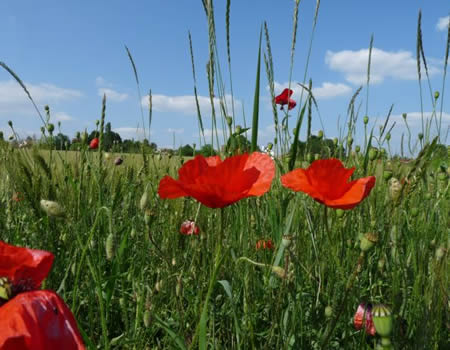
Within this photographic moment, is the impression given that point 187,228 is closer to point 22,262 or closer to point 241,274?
point 241,274

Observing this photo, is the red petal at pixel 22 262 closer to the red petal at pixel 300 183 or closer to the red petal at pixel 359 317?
the red petal at pixel 300 183

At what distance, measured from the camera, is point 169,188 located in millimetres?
954

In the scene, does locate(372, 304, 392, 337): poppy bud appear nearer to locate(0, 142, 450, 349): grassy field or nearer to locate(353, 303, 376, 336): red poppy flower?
locate(0, 142, 450, 349): grassy field

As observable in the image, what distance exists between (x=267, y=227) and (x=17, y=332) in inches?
56.7

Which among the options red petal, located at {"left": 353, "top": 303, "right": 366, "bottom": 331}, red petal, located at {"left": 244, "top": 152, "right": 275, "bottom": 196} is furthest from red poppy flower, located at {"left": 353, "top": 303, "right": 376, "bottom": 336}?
red petal, located at {"left": 244, "top": 152, "right": 275, "bottom": 196}

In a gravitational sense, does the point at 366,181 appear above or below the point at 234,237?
above

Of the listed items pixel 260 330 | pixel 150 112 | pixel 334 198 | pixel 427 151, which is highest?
pixel 150 112

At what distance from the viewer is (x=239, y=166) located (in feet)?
3.15

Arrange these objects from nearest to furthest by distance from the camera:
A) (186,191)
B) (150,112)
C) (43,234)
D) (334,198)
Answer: (186,191) → (334,198) → (43,234) → (150,112)

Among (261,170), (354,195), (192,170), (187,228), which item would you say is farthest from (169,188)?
(187,228)

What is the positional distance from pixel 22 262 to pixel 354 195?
26.8 inches

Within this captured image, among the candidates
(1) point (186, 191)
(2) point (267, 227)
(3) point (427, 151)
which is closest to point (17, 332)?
(1) point (186, 191)

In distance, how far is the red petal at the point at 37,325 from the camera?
52 cm

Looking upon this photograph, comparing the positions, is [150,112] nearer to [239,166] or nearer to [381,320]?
[239,166]
